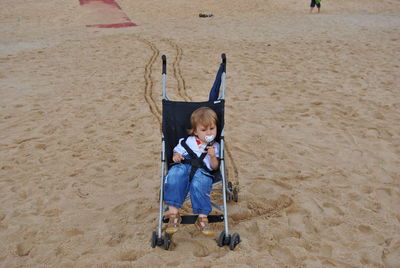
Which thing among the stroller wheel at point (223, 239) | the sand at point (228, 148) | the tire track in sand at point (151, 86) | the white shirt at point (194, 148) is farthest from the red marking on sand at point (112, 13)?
the stroller wheel at point (223, 239)

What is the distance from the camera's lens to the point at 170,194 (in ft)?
10.9

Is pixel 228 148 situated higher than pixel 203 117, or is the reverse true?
pixel 203 117

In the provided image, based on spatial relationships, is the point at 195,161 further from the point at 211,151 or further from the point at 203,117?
the point at 203,117

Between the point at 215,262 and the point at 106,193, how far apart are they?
1625mm

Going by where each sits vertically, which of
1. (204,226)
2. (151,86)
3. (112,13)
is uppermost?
(112,13)

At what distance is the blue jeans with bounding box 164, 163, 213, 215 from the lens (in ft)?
10.8

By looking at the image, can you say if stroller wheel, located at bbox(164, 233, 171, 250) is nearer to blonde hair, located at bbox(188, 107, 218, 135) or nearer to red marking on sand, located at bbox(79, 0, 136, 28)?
blonde hair, located at bbox(188, 107, 218, 135)

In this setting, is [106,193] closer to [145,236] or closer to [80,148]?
[145,236]

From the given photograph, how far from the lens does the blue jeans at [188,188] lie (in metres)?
3.29

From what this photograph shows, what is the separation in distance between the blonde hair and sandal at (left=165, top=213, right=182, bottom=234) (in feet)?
2.52

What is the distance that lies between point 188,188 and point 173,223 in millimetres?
312

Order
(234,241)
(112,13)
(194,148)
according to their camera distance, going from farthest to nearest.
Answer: (112,13), (194,148), (234,241)

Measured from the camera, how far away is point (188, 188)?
3400 mm

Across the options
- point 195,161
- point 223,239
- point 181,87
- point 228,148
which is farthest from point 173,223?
point 181,87
